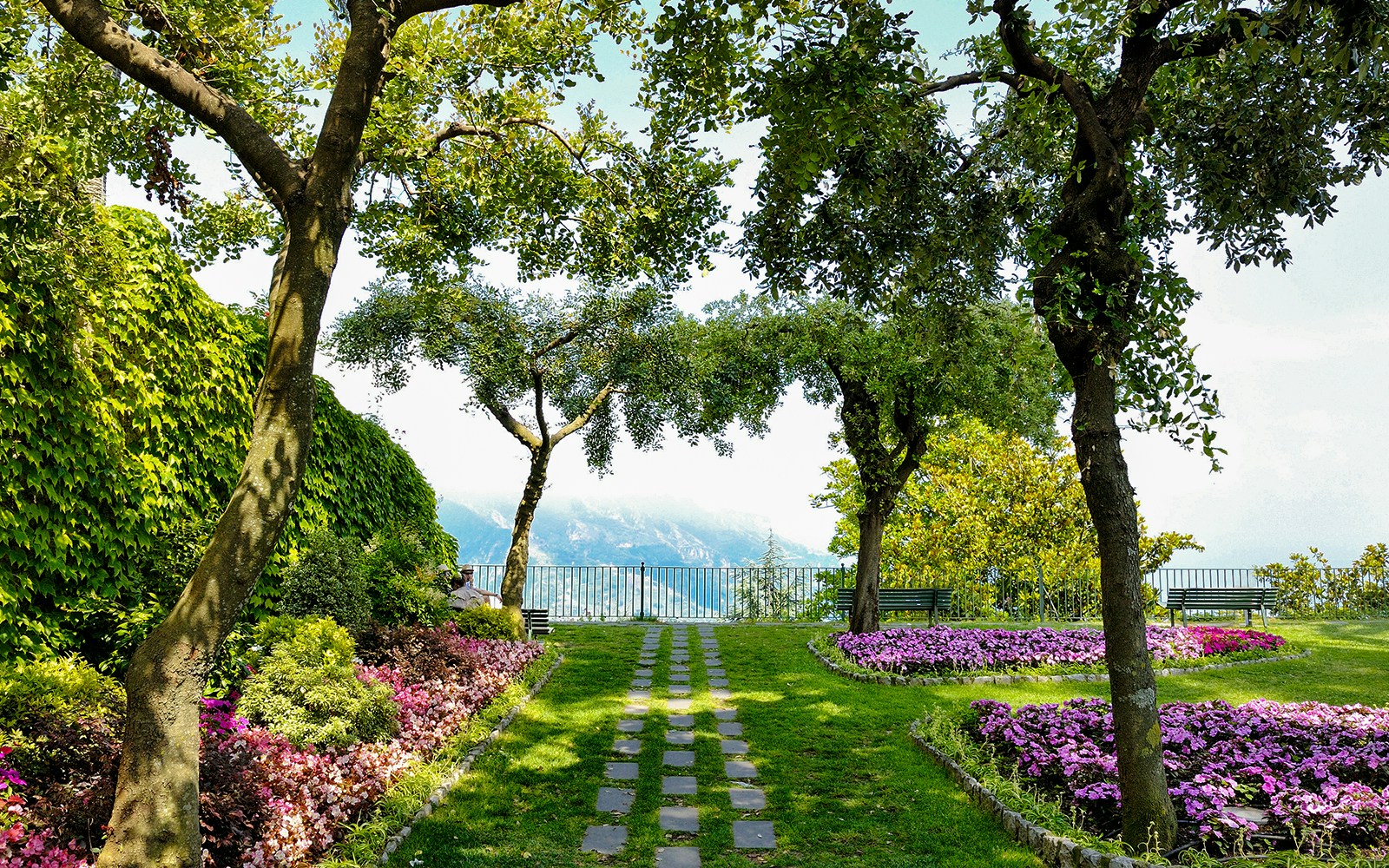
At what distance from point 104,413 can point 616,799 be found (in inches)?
189

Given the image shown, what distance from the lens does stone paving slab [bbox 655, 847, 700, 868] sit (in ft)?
17.4

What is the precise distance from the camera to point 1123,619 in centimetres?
505

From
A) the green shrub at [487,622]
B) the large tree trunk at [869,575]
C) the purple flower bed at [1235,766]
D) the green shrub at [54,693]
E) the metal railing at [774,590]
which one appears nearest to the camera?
the green shrub at [54,693]

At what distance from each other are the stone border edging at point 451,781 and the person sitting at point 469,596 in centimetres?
352

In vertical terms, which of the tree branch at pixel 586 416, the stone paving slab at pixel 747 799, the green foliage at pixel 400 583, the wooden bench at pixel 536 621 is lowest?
the stone paving slab at pixel 747 799

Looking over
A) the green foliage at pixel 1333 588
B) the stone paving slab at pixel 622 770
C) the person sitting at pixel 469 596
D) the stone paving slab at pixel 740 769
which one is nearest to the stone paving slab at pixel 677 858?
the stone paving slab at pixel 622 770

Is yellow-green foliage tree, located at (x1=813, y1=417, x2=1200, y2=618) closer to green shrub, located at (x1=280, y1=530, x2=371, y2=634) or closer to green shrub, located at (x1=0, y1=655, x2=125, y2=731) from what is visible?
green shrub, located at (x1=280, y1=530, x2=371, y2=634)

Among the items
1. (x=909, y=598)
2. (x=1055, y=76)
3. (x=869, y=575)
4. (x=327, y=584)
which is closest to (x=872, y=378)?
(x=869, y=575)

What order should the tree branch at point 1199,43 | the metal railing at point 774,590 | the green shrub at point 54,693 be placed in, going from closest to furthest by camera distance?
the green shrub at point 54,693 < the tree branch at point 1199,43 < the metal railing at point 774,590

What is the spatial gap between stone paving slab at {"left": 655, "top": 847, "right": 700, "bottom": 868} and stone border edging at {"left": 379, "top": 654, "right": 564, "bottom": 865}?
1.66m

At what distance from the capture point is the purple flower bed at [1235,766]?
16.9 feet

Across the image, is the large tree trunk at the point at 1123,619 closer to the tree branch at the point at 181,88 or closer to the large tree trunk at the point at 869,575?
the tree branch at the point at 181,88

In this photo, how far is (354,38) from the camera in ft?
16.3

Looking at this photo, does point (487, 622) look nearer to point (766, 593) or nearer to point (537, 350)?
point (537, 350)
